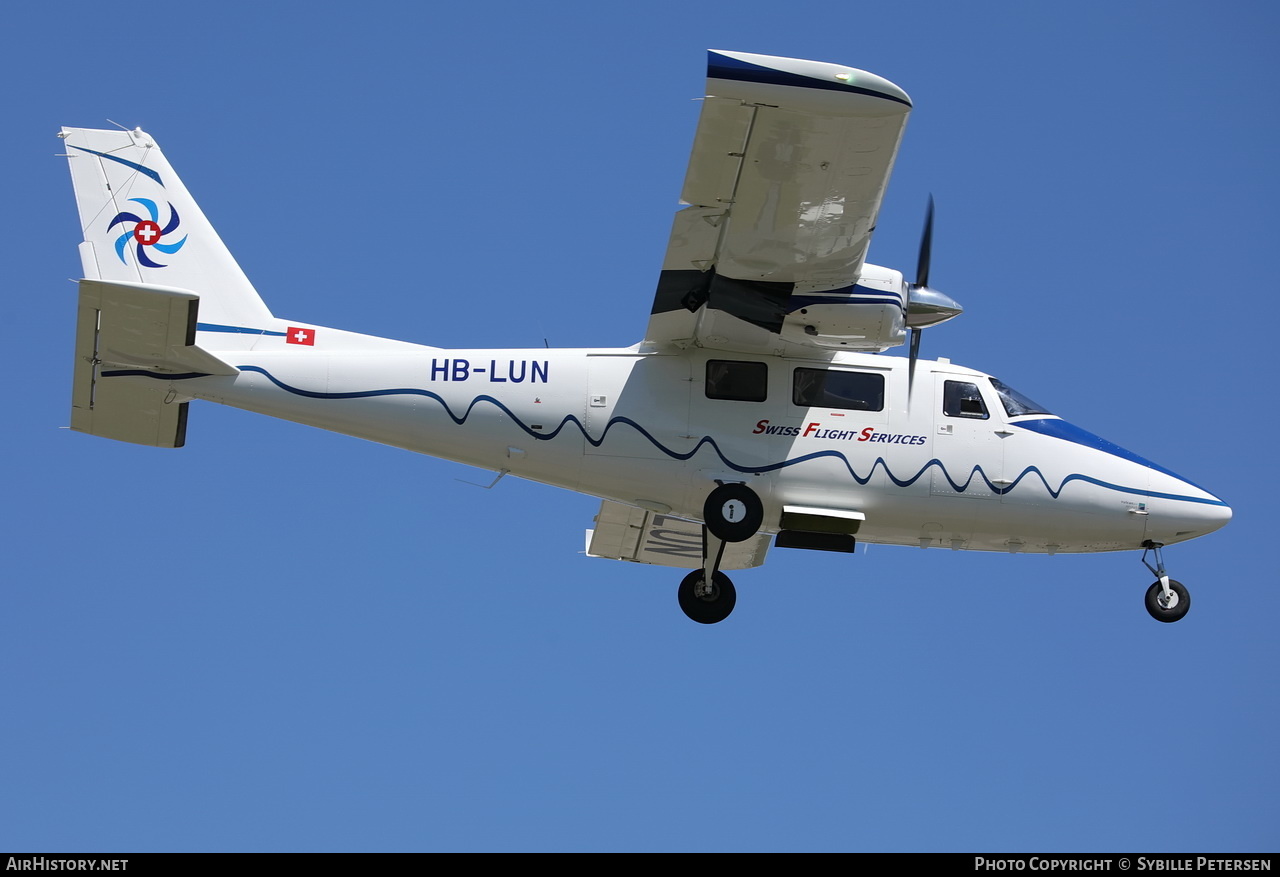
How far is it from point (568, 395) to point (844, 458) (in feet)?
11.7

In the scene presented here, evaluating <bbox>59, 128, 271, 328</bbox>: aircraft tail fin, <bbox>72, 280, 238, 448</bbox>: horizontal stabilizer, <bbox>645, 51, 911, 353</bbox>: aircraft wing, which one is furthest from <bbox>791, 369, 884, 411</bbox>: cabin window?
<bbox>72, 280, 238, 448</bbox>: horizontal stabilizer

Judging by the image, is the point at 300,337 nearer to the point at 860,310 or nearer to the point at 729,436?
the point at 729,436

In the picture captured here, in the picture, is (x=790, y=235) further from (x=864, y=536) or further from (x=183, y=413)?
(x=183, y=413)

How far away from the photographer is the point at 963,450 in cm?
1902

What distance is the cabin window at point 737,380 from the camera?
61.8ft

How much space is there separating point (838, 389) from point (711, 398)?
1.64 meters

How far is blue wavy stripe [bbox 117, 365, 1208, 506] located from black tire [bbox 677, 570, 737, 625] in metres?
2.15

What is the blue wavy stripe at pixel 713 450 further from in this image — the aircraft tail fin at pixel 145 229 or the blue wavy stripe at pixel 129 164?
the blue wavy stripe at pixel 129 164

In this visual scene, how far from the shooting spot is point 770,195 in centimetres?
1638

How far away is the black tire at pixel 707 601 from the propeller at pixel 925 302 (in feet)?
13.6

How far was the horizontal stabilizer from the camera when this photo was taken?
16.8 metres

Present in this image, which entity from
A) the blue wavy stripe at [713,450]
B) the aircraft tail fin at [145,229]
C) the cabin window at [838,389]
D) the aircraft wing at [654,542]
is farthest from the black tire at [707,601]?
the aircraft tail fin at [145,229]

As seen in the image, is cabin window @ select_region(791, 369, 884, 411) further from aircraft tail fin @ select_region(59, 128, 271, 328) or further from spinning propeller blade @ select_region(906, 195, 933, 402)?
aircraft tail fin @ select_region(59, 128, 271, 328)

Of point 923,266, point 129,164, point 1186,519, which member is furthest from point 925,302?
point 129,164
